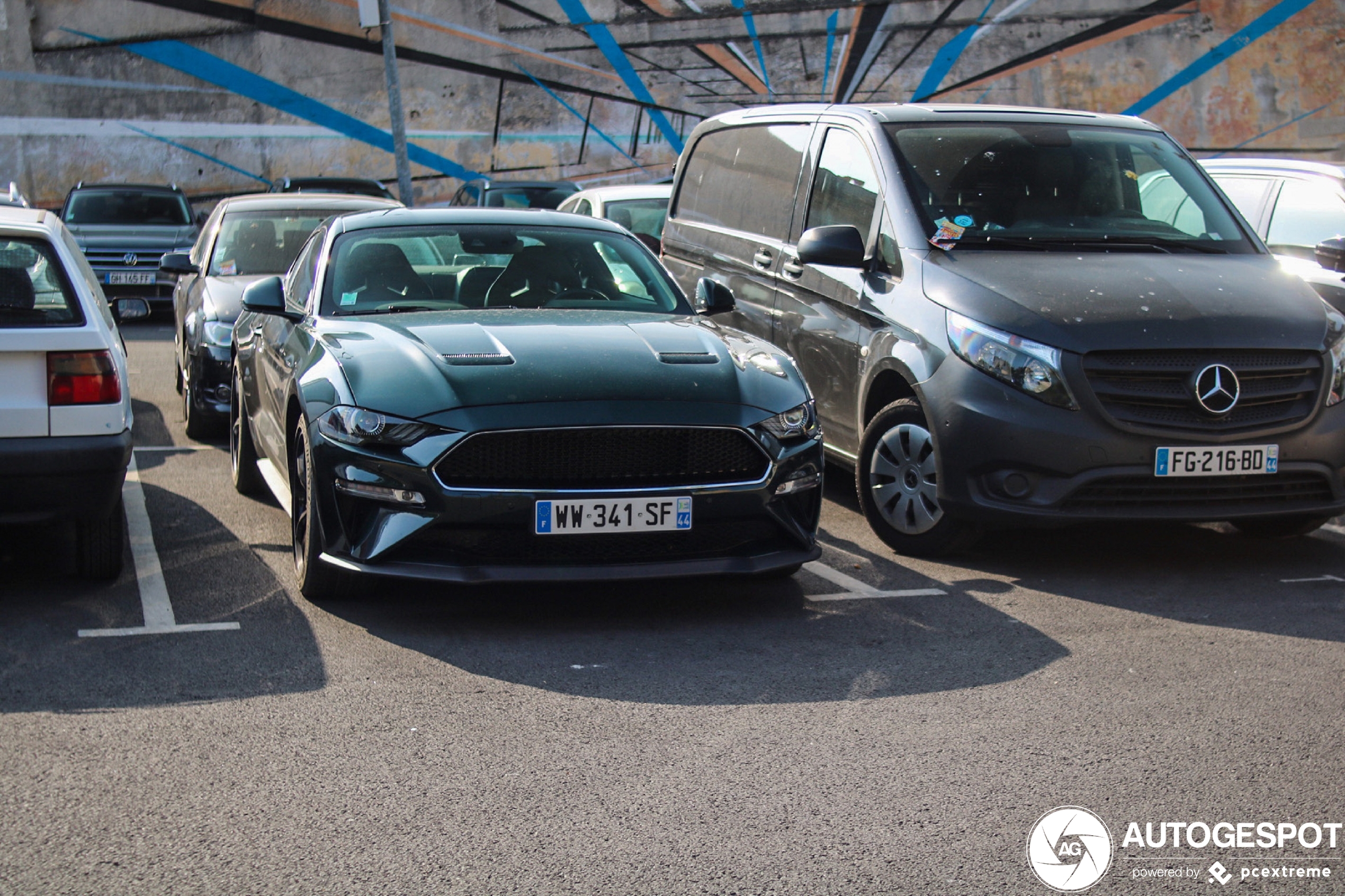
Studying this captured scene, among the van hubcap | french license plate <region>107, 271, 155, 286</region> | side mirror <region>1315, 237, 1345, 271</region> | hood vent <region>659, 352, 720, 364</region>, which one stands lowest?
french license plate <region>107, 271, 155, 286</region>

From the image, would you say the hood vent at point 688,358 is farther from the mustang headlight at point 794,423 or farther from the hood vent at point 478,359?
the hood vent at point 478,359

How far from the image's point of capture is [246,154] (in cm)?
2738

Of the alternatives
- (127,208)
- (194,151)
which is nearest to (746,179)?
(127,208)

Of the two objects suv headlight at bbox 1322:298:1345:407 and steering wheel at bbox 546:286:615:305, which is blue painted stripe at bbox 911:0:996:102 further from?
steering wheel at bbox 546:286:615:305

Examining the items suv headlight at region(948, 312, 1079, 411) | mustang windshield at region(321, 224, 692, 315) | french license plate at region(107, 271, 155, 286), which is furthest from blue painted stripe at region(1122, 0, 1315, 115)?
suv headlight at region(948, 312, 1079, 411)

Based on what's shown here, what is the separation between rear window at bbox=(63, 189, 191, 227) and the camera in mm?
17781

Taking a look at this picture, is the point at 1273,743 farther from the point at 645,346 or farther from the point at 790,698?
the point at 645,346

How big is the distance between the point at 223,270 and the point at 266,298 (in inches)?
151

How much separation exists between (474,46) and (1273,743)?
25800mm

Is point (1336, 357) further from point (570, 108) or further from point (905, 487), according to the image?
point (570, 108)

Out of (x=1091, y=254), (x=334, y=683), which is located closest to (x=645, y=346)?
(x=334, y=683)

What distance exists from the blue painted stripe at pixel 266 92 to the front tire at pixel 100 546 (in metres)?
22.3

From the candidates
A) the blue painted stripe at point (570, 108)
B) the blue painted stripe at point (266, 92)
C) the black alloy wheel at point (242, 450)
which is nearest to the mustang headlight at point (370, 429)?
the black alloy wheel at point (242, 450)

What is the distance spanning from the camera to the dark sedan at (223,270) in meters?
8.95
